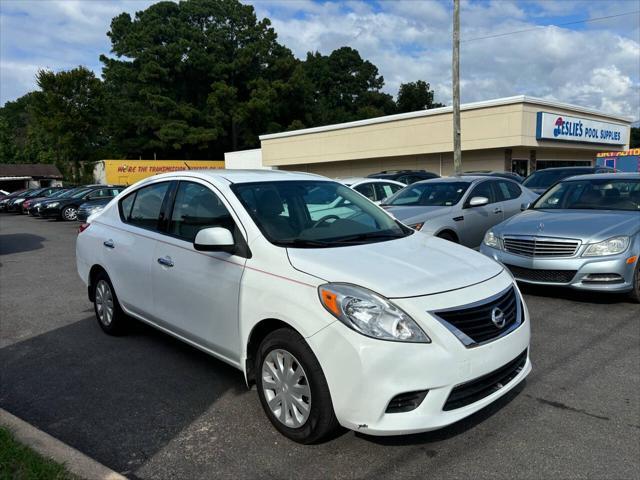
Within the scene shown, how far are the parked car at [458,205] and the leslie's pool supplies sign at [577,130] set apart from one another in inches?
725

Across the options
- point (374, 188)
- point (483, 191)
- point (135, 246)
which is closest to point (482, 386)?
point (135, 246)

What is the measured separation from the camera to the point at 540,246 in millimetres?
6449

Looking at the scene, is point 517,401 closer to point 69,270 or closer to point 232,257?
point 232,257

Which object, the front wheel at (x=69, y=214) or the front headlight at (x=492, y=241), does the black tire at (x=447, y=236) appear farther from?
the front wheel at (x=69, y=214)

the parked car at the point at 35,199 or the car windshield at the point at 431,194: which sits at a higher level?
the car windshield at the point at 431,194

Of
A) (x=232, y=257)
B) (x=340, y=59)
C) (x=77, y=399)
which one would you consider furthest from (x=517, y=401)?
(x=340, y=59)

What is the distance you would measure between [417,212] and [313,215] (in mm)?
4584

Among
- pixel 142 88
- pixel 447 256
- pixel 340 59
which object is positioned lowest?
pixel 447 256

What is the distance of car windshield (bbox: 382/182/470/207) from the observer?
8.92 meters

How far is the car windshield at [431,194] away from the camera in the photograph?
8922 mm

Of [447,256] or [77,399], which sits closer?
[447,256]

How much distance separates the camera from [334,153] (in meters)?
35.9

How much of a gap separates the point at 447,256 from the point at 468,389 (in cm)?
100

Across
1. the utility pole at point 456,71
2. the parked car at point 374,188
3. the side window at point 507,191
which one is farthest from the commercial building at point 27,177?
the side window at point 507,191
